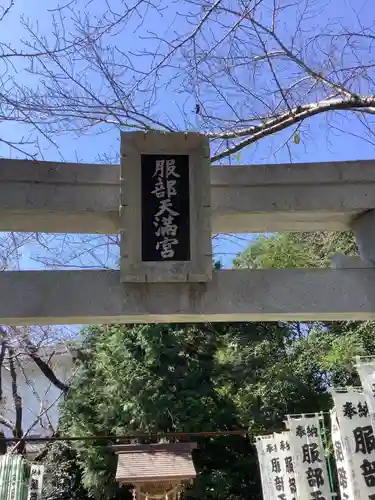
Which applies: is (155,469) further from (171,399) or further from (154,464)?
(171,399)

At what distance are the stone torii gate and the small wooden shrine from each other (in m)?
5.75

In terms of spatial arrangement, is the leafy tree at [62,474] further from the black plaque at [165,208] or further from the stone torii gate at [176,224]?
the black plaque at [165,208]

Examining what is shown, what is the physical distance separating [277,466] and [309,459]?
87 centimetres

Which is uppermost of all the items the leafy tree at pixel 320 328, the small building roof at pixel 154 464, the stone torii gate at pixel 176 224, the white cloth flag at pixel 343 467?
the leafy tree at pixel 320 328

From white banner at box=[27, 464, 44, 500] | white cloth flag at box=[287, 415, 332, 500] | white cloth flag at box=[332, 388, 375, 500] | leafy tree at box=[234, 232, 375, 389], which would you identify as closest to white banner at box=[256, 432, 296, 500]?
white cloth flag at box=[287, 415, 332, 500]

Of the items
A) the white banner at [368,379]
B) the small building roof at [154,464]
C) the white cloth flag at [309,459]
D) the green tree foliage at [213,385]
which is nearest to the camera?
the white banner at [368,379]

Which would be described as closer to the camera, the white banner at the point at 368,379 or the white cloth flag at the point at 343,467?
the white banner at the point at 368,379

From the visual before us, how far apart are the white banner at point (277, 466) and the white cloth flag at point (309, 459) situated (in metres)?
0.27

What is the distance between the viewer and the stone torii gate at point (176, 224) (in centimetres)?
323

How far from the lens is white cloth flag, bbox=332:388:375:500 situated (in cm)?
491

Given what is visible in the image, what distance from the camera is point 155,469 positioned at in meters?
8.43

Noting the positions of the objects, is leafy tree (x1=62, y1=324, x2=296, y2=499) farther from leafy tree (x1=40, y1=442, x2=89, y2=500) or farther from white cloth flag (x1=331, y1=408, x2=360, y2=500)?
white cloth flag (x1=331, y1=408, x2=360, y2=500)

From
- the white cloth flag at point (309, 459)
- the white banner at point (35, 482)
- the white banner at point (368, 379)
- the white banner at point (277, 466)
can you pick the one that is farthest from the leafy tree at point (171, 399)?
the white banner at point (368, 379)

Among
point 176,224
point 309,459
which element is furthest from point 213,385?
point 176,224
